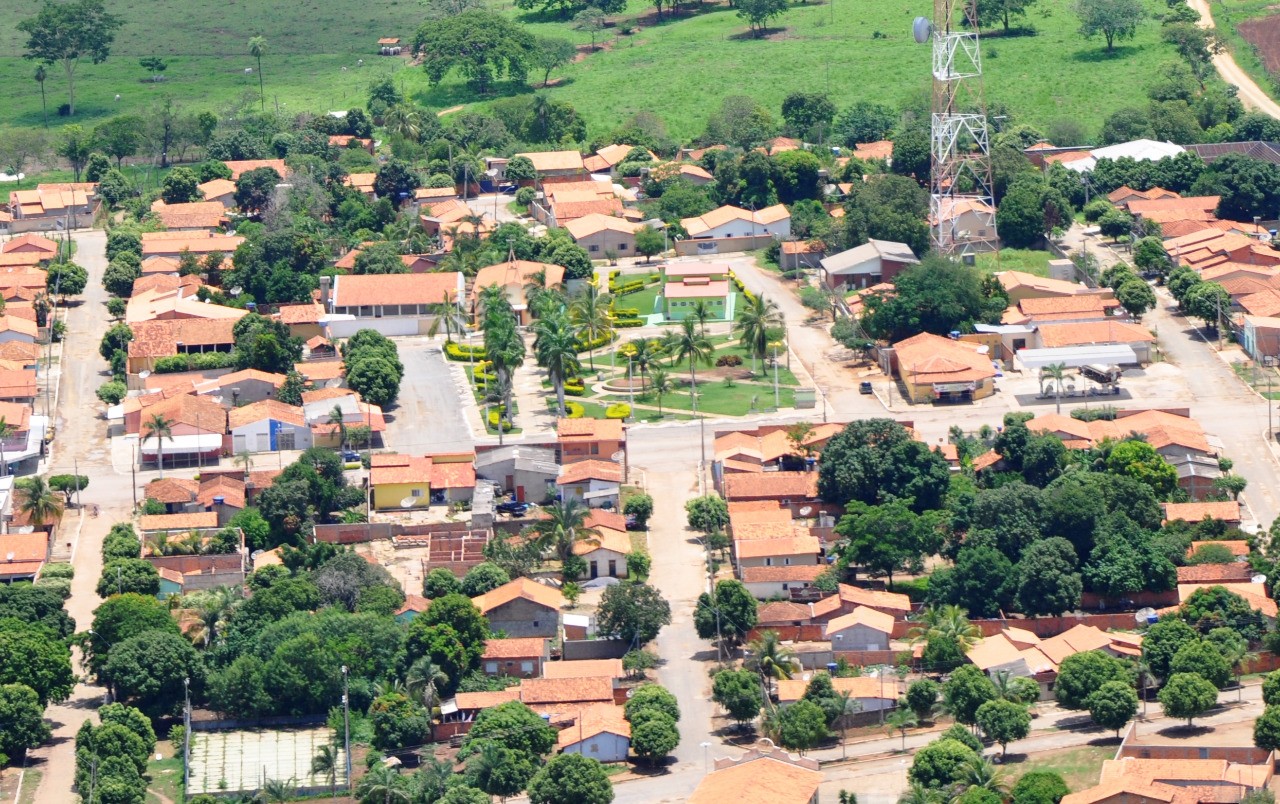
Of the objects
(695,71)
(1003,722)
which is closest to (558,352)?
(1003,722)

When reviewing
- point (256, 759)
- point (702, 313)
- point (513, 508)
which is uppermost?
point (702, 313)

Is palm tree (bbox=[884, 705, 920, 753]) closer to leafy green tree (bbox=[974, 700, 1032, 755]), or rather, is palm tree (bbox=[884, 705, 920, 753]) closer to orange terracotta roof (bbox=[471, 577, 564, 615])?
leafy green tree (bbox=[974, 700, 1032, 755])

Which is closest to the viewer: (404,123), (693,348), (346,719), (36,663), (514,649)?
(346,719)

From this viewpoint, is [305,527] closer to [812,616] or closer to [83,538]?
[83,538]

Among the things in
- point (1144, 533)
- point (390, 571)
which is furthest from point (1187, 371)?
point (390, 571)

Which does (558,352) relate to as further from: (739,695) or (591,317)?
(739,695)

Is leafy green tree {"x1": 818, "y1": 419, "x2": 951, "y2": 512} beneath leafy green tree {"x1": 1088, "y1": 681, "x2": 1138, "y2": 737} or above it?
above

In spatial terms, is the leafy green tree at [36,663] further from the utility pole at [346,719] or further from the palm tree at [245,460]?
the palm tree at [245,460]

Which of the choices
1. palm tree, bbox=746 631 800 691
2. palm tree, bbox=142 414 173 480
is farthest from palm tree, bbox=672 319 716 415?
palm tree, bbox=746 631 800 691
